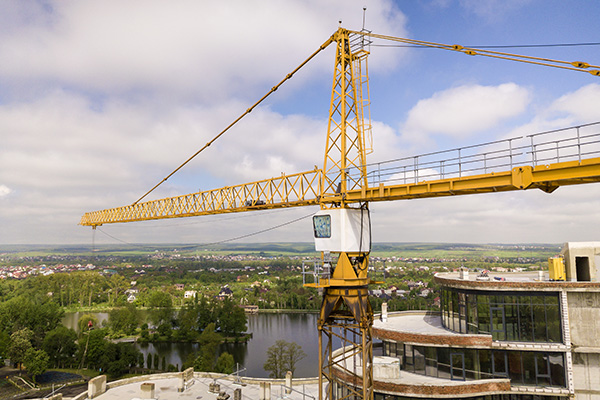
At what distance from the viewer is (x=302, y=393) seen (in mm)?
32156

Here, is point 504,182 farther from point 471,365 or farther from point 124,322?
point 124,322

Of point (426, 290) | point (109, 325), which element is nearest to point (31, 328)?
point (109, 325)

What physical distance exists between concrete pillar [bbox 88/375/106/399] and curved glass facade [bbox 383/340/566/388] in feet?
80.1

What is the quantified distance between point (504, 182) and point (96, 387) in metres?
33.6

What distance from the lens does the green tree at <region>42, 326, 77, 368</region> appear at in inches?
2611

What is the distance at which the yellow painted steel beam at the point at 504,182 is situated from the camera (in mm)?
17438

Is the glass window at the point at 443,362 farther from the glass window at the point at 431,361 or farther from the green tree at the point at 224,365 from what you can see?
the green tree at the point at 224,365

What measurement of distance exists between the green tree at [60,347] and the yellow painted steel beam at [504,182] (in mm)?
66113

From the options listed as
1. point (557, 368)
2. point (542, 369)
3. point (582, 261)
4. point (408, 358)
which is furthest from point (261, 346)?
point (582, 261)

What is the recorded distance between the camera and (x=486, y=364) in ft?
86.0

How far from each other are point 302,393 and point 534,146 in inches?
997

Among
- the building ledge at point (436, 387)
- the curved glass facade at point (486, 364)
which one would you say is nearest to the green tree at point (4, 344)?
the building ledge at point (436, 387)

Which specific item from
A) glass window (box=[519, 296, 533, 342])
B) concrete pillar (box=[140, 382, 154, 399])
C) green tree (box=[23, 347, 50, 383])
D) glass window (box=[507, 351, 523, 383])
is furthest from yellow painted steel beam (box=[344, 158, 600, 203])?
green tree (box=[23, 347, 50, 383])

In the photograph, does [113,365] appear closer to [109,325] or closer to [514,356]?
[109,325]
